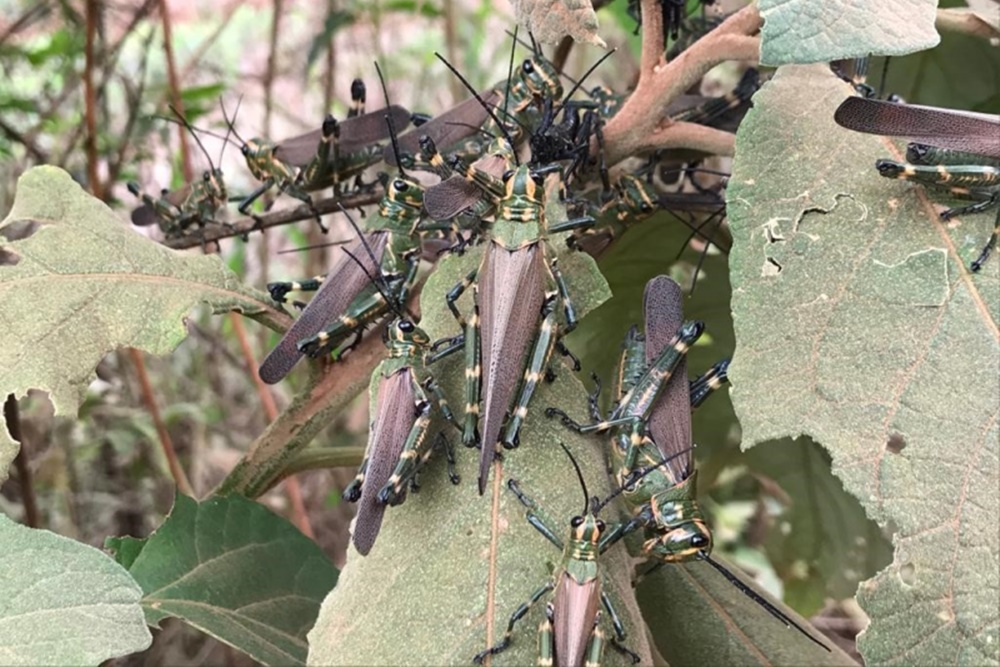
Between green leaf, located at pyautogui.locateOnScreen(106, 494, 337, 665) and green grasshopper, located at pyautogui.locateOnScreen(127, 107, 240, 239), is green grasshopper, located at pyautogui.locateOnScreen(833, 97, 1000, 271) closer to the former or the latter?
green leaf, located at pyautogui.locateOnScreen(106, 494, 337, 665)

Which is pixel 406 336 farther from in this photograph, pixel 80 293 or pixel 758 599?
pixel 758 599

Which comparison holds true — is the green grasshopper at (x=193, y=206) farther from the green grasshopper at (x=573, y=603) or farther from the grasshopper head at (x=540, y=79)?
the green grasshopper at (x=573, y=603)

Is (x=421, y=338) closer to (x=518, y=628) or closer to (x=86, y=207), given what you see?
(x=518, y=628)

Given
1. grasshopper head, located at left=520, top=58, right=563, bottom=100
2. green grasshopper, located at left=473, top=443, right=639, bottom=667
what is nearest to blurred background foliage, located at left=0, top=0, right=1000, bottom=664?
grasshopper head, located at left=520, top=58, right=563, bottom=100

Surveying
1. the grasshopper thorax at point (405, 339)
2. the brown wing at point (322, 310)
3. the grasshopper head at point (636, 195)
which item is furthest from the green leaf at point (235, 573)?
the grasshopper head at point (636, 195)

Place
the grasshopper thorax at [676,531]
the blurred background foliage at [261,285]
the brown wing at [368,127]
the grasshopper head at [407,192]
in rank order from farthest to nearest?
the blurred background foliage at [261,285] → the brown wing at [368,127] → the grasshopper head at [407,192] → the grasshopper thorax at [676,531]

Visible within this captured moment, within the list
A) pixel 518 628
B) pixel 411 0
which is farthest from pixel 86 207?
pixel 411 0

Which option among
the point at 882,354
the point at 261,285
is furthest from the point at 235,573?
the point at 261,285
